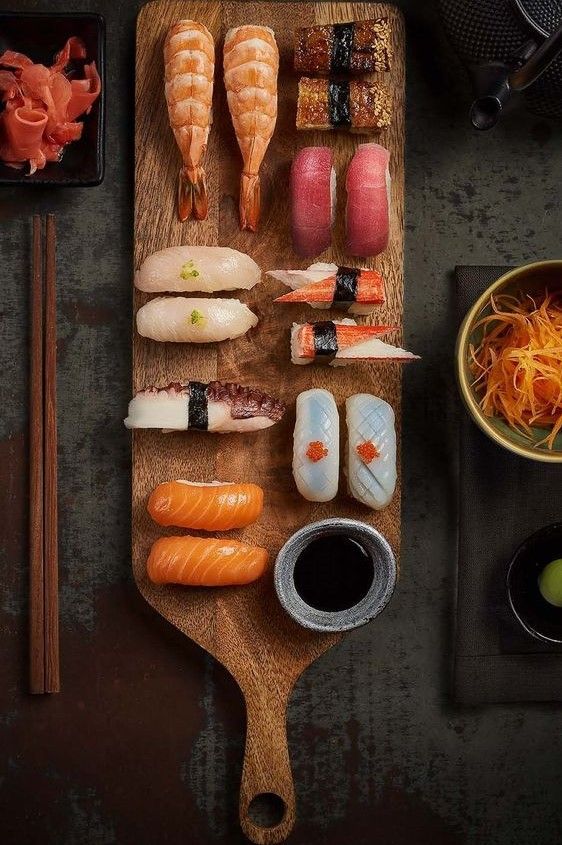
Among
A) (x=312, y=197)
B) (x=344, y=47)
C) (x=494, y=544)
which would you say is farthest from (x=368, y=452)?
(x=344, y=47)

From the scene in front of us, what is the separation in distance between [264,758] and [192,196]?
179 centimetres

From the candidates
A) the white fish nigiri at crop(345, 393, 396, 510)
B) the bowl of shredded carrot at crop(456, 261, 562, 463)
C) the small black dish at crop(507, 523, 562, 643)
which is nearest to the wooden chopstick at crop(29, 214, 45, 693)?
the white fish nigiri at crop(345, 393, 396, 510)

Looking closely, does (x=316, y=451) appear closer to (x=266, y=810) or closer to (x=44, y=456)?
(x=44, y=456)

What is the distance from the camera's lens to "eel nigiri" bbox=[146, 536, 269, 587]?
251cm

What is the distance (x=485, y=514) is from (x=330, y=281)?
0.90m

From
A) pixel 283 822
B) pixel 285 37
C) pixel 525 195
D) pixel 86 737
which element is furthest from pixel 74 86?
pixel 283 822

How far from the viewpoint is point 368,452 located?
8.31ft

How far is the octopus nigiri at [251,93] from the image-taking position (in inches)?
101

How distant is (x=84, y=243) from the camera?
2.76m

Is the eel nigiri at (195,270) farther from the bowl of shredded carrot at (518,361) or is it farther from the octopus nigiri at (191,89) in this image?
the bowl of shredded carrot at (518,361)

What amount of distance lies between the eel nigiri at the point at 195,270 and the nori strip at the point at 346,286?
0.89 ft

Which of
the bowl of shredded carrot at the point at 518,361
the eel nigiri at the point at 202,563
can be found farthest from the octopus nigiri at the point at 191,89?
the eel nigiri at the point at 202,563

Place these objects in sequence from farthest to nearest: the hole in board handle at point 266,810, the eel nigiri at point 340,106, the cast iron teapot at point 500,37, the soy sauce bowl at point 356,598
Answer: the hole in board handle at point 266,810 → the eel nigiri at point 340,106 → the soy sauce bowl at point 356,598 → the cast iron teapot at point 500,37

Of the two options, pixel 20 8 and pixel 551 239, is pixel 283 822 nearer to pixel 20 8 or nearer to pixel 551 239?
pixel 551 239
